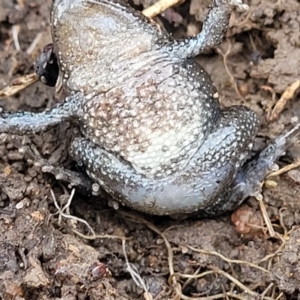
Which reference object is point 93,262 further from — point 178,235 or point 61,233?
point 178,235

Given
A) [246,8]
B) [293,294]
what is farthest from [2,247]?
[246,8]

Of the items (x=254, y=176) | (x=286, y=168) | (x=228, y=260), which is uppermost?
(x=286, y=168)

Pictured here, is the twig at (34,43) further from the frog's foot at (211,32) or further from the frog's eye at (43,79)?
the frog's foot at (211,32)

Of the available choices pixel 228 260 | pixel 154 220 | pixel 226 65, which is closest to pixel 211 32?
pixel 226 65

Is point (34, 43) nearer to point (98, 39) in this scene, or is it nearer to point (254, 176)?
point (98, 39)

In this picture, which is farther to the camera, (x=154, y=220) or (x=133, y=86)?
(x=154, y=220)

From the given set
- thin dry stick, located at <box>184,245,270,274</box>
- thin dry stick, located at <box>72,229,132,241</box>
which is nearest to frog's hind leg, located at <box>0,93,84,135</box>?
thin dry stick, located at <box>72,229,132,241</box>

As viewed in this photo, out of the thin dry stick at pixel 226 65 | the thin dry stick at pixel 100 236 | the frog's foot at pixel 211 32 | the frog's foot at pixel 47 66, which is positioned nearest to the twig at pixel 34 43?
the frog's foot at pixel 47 66
